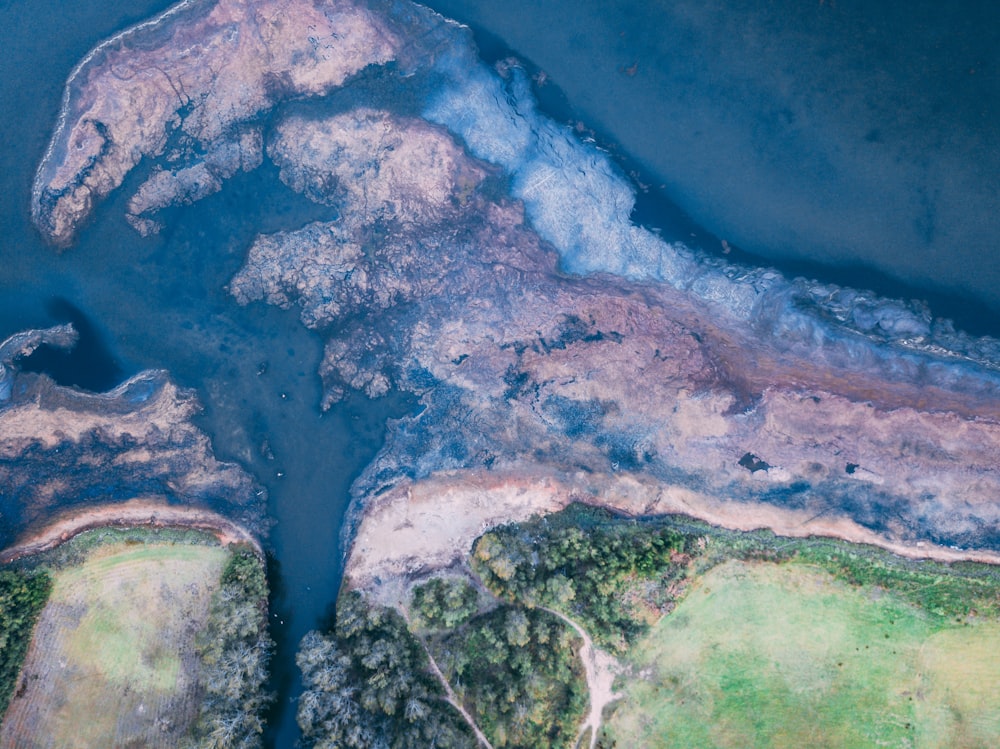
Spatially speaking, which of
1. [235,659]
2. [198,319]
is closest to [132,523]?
[235,659]

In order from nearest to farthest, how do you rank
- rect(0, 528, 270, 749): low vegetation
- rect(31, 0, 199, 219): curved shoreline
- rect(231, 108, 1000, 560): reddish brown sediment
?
rect(0, 528, 270, 749): low vegetation, rect(231, 108, 1000, 560): reddish brown sediment, rect(31, 0, 199, 219): curved shoreline

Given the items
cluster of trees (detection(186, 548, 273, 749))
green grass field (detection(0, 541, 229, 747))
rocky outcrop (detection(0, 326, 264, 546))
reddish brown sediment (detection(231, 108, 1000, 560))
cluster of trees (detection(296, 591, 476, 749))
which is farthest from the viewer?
rocky outcrop (detection(0, 326, 264, 546))

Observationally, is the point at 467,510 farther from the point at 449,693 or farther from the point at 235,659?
the point at 235,659

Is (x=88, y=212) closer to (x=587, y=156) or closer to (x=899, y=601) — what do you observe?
(x=587, y=156)

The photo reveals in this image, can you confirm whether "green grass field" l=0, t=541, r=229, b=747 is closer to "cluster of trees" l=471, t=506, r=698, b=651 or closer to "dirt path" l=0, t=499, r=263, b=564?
"dirt path" l=0, t=499, r=263, b=564

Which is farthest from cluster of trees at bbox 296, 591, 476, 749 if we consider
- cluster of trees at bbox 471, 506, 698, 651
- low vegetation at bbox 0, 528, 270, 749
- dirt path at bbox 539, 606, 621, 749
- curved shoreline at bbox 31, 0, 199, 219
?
curved shoreline at bbox 31, 0, 199, 219
